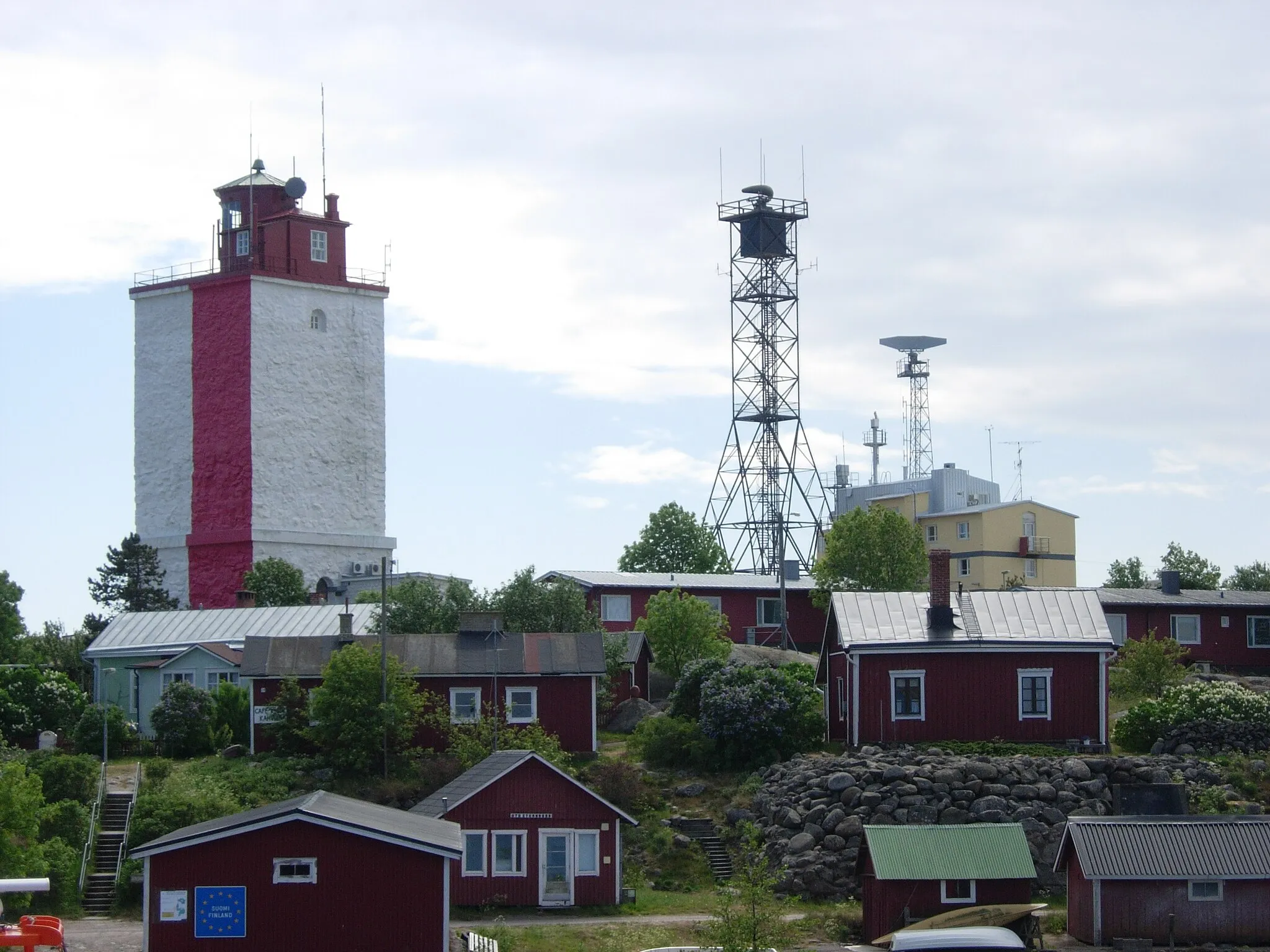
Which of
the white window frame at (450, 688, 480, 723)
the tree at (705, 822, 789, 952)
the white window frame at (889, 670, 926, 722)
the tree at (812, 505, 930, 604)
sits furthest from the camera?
the tree at (812, 505, 930, 604)

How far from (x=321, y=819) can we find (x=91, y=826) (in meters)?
11.1

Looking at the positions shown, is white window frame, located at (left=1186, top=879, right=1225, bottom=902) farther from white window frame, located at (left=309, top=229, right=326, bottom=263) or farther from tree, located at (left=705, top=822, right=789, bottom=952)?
white window frame, located at (left=309, top=229, right=326, bottom=263)

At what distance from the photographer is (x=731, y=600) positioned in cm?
7581

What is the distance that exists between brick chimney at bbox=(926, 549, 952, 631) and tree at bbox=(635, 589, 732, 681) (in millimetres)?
14231

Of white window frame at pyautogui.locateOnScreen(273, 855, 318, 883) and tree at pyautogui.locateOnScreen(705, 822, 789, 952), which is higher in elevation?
white window frame at pyautogui.locateOnScreen(273, 855, 318, 883)

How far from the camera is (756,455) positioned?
291 feet

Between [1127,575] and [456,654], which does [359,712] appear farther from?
[1127,575]

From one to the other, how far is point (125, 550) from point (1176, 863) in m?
52.3

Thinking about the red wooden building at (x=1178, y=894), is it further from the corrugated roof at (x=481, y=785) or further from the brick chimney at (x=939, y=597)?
the brick chimney at (x=939, y=597)

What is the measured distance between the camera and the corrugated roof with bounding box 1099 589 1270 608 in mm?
69438

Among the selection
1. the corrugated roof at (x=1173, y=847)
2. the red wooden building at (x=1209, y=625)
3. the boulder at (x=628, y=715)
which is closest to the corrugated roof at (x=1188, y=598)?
the red wooden building at (x=1209, y=625)

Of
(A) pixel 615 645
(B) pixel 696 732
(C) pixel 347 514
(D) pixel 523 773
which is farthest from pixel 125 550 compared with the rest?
(D) pixel 523 773

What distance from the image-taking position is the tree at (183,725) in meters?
52.3

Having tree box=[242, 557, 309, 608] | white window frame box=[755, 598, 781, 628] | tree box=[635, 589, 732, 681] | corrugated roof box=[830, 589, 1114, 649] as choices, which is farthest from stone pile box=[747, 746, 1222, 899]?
tree box=[242, 557, 309, 608]
